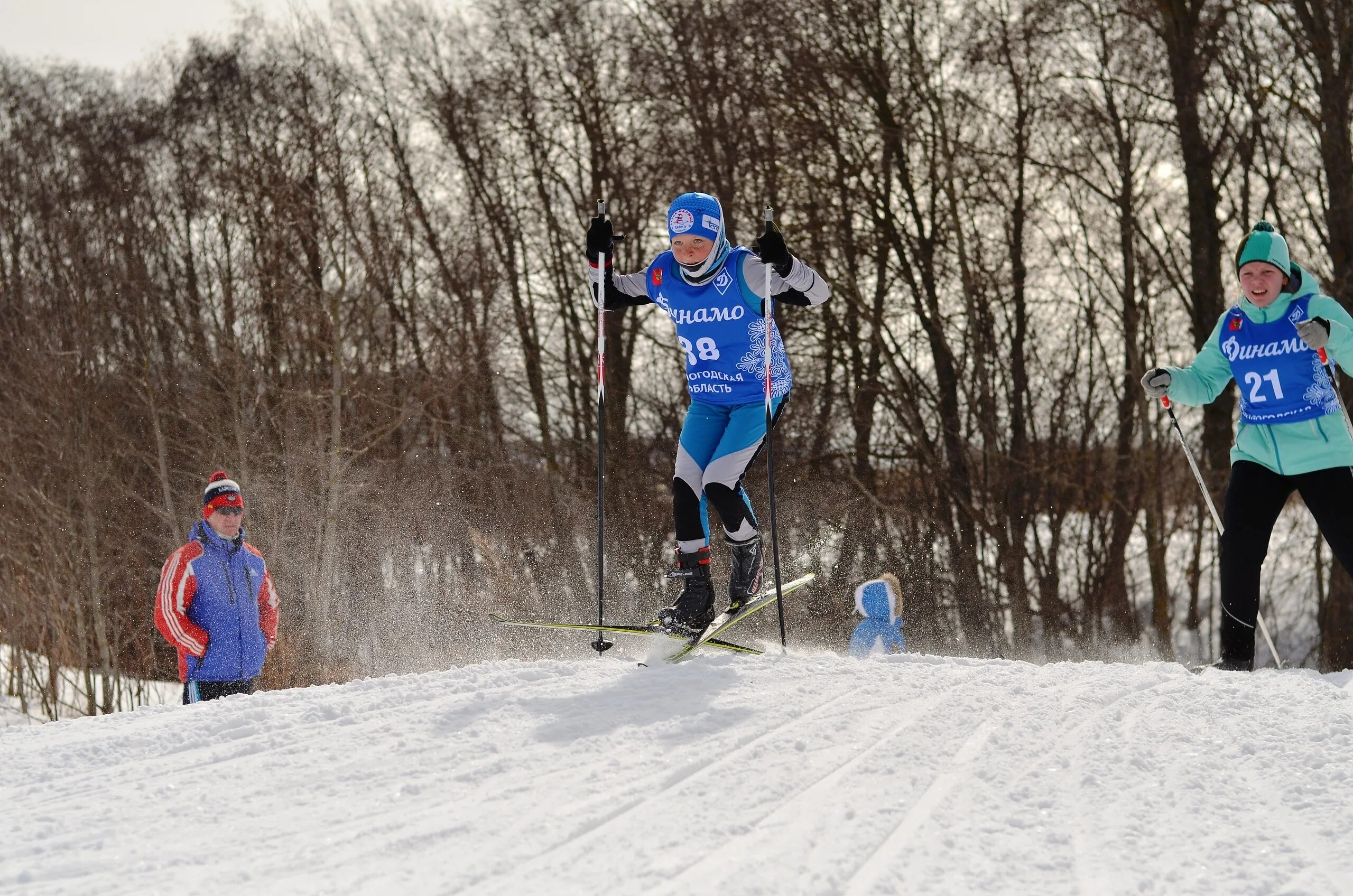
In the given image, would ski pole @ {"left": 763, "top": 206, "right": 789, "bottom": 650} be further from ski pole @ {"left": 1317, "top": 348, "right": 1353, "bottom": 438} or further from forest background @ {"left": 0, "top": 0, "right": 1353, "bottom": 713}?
forest background @ {"left": 0, "top": 0, "right": 1353, "bottom": 713}

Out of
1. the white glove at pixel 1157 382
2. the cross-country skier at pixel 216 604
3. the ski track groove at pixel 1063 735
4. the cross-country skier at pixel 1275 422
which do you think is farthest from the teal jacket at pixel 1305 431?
the cross-country skier at pixel 216 604

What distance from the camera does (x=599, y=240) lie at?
5.50 metres

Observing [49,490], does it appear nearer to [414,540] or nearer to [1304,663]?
[414,540]

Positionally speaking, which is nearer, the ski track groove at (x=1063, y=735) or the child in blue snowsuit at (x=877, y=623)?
the ski track groove at (x=1063, y=735)

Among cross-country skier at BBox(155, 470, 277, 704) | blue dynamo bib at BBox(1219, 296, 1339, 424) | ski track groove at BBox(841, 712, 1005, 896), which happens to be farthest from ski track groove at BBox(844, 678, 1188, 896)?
cross-country skier at BBox(155, 470, 277, 704)

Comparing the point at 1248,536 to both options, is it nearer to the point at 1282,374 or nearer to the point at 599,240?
the point at 1282,374

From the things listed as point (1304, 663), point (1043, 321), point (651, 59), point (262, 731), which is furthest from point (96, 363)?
point (1304, 663)

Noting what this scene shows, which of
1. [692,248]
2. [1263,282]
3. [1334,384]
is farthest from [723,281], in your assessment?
[1334,384]

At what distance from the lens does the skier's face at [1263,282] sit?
4805 millimetres

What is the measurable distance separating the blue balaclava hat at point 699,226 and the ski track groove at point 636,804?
2244mm

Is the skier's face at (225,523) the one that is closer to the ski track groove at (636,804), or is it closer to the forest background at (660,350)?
the ski track groove at (636,804)

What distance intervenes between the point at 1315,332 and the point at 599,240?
3150 millimetres

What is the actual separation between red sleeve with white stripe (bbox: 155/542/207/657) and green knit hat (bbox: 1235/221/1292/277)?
4982mm

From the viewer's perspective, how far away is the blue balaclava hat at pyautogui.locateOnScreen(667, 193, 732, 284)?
16.7 ft
